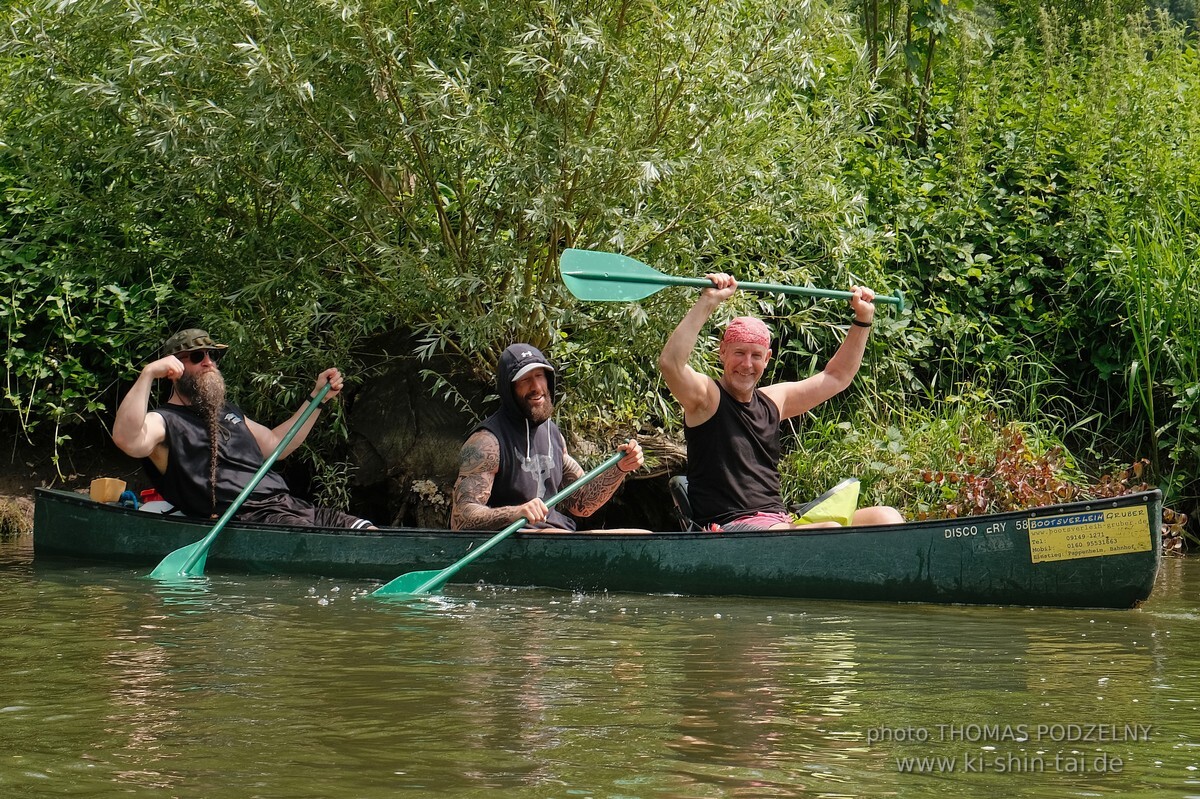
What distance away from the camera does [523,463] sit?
6.66m

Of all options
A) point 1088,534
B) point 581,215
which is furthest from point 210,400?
point 1088,534

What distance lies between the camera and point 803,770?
3016 millimetres

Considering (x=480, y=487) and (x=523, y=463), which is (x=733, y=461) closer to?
(x=523, y=463)

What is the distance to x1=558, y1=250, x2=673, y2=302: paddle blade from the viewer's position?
654 centimetres

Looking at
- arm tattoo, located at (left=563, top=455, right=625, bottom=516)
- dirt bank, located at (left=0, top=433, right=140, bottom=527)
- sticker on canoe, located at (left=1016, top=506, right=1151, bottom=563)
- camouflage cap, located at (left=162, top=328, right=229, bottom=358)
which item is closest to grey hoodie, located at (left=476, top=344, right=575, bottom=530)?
arm tattoo, located at (left=563, top=455, right=625, bottom=516)

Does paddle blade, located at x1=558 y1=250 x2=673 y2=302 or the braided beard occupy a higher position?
paddle blade, located at x1=558 y1=250 x2=673 y2=302

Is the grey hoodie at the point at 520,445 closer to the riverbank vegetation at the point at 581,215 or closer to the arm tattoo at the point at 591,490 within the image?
the arm tattoo at the point at 591,490

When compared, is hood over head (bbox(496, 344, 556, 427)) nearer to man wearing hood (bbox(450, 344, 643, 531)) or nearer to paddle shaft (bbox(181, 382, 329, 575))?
man wearing hood (bbox(450, 344, 643, 531))

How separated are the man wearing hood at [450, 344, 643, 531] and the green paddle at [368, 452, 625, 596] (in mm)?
90

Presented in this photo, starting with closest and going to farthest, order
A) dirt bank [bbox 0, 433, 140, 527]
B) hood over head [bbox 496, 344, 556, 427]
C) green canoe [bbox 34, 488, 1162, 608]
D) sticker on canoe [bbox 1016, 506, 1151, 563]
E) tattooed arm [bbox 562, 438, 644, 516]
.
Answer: sticker on canoe [bbox 1016, 506, 1151, 563]
green canoe [bbox 34, 488, 1162, 608]
hood over head [bbox 496, 344, 556, 427]
tattooed arm [bbox 562, 438, 644, 516]
dirt bank [bbox 0, 433, 140, 527]

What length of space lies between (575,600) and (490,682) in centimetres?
210

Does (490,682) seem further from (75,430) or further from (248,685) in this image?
(75,430)

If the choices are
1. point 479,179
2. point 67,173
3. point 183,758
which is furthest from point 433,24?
point 183,758

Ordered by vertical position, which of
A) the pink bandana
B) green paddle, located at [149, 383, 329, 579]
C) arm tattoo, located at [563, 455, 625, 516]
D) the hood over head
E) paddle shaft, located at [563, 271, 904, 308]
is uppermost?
paddle shaft, located at [563, 271, 904, 308]
